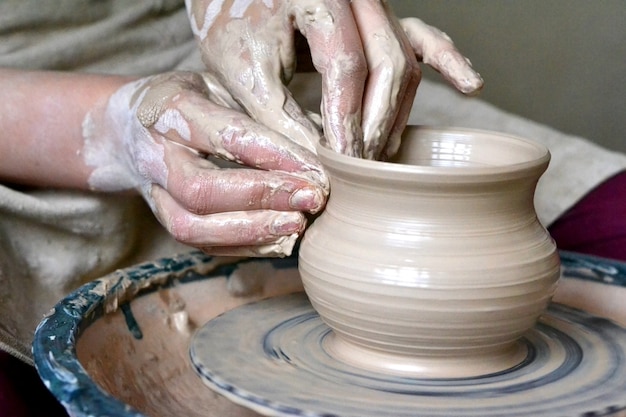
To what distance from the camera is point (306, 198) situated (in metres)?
0.95

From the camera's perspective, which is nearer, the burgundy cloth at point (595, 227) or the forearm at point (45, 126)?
the forearm at point (45, 126)

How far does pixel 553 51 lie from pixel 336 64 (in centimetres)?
190

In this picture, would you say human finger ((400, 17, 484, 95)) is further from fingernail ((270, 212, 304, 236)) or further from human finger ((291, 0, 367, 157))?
fingernail ((270, 212, 304, 236))

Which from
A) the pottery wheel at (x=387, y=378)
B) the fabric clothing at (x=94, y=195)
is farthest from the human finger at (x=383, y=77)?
the fabric clothing at (x=94, y=195)

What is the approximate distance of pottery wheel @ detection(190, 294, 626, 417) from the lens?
2.73 feet

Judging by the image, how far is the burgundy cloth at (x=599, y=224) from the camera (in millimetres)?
1419

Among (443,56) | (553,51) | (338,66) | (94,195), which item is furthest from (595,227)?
(553,51)

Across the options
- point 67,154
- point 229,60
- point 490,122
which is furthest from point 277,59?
point 490,122

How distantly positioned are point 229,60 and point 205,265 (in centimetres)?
34

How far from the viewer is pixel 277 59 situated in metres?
1.04

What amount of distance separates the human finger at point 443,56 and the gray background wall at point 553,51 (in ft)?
5.25

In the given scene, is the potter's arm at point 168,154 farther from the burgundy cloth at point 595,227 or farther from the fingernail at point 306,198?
the burgundy cloth at point 595,227

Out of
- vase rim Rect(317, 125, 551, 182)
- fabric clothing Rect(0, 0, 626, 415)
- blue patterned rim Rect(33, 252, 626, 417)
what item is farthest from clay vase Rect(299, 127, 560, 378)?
fabric clothing Rect(0, 0, 626, 415)

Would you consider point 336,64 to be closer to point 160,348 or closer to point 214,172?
point 214,172
